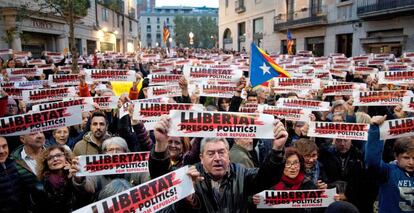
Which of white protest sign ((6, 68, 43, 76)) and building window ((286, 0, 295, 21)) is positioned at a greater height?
building window ((286, 0, 295, 21))

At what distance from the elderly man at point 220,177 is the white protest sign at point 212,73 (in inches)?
161

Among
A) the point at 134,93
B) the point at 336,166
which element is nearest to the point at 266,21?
the point at 134,93

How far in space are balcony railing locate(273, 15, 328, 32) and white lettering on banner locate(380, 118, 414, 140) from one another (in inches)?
1065

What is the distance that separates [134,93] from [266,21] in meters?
34.8

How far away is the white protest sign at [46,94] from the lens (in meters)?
6.07

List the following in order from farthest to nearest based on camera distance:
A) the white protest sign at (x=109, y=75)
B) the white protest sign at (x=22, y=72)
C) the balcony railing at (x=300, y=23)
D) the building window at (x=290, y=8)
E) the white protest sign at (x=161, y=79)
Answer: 1. the building window at (x=290, y=8)
2. the balcony railing at (x=300, y=23)
3. the white protest sign at (x=22, y=72)
4. the white protest sign at (x=161, y=79)
5. the white protest sign at (x=109, y=75)

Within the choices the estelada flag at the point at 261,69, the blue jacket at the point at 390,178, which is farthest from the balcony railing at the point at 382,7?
the blue jacket at the point at 390,178

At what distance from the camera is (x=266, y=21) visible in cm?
3959

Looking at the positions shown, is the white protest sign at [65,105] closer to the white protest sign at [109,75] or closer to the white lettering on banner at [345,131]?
the white protest sign at [109,75]

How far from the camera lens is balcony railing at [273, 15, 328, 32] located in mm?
28984

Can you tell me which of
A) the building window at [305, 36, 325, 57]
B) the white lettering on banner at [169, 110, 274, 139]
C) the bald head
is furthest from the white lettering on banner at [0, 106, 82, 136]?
the building window at [305, 36, 325, 57]

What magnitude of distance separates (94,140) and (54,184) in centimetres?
136

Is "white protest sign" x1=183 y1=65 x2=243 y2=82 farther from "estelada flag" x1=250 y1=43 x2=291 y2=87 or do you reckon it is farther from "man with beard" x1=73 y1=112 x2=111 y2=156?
"man with beard" x1=73 y1=112 x2=111 y2=156

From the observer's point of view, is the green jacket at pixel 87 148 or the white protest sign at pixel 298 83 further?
the white protest sign at pixel 298 83
